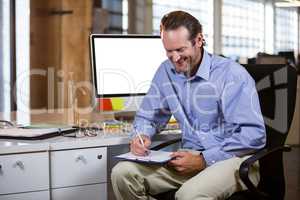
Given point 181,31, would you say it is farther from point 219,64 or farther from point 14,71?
point 14,71

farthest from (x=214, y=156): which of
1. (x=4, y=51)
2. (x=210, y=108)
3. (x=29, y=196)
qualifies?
(x=4, y=51)

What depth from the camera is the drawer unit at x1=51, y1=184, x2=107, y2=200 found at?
1.72m

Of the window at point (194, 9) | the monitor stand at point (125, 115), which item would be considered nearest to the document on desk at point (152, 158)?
the monitor stand at point (125, 115)

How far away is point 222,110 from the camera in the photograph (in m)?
1.81

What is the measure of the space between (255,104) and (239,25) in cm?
712

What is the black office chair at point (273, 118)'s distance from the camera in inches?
71.3

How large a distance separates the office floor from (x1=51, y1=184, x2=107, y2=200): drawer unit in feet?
7.24

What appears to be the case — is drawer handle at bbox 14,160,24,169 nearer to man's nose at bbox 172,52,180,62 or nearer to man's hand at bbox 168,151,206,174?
→ man's hand at bbox 168,151,206,174

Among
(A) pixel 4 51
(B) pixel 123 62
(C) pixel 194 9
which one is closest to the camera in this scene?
(B) pixel 123 62

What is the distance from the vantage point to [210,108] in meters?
1.85

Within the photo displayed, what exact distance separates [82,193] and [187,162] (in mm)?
427

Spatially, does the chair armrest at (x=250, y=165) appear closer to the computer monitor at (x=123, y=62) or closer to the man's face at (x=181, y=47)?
the man's face at (x=181, y=47)

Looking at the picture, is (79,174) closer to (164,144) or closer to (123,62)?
(164,144)

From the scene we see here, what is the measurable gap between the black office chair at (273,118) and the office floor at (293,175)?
188 centimetres
